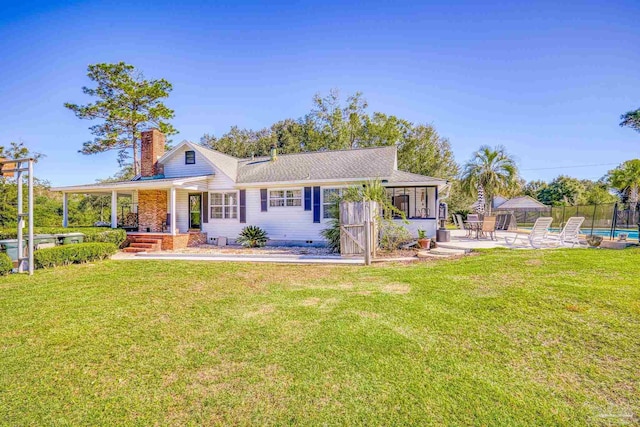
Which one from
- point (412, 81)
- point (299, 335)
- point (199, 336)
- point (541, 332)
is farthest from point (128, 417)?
point (412, 81)

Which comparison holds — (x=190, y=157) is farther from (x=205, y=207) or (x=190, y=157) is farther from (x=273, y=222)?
(x=273, y=222)

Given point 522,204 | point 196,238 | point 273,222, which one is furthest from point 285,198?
point 522,204

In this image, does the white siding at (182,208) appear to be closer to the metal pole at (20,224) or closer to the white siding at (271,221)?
the white siding at (271,221)

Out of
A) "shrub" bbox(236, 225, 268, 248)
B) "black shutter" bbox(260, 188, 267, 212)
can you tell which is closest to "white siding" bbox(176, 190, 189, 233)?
"shrub" bbox(236, 225, 268, 248)

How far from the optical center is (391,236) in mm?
11945

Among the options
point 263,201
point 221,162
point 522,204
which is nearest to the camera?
point 263,201

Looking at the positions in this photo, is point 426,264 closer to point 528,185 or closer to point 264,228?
point 264,228

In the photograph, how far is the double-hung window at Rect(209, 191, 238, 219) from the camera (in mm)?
15438

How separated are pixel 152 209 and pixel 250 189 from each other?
5.41 metres

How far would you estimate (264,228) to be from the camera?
1477 centimetres

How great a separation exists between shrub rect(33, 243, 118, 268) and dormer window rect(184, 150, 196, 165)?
6559 millimetres

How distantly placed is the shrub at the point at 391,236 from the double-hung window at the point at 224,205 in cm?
761

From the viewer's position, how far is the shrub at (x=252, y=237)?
46.0 ft

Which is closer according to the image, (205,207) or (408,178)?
(408,178)
